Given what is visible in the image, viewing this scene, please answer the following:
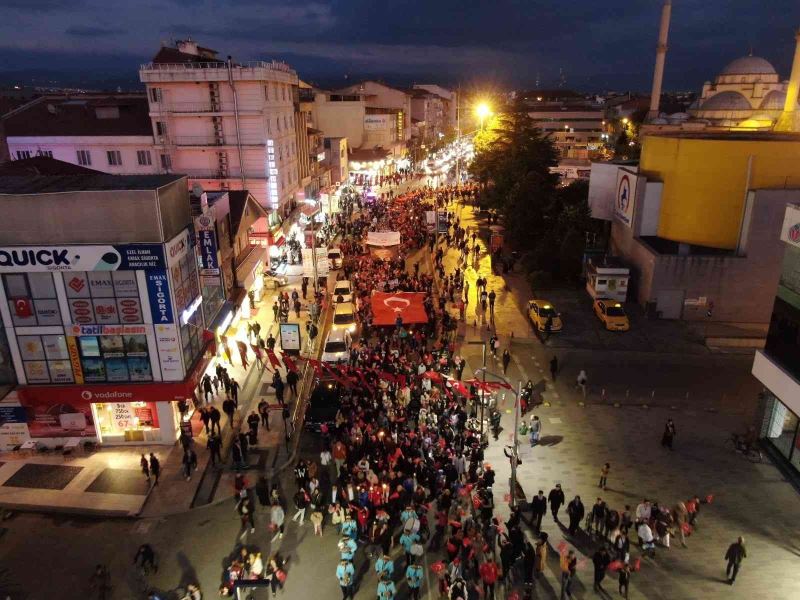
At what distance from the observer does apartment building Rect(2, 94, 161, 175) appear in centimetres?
3881

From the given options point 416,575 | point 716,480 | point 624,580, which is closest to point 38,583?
point 416,575

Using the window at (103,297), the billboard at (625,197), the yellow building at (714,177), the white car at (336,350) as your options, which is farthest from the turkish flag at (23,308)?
the yellow building at (714,177)

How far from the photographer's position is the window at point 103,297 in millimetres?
17750

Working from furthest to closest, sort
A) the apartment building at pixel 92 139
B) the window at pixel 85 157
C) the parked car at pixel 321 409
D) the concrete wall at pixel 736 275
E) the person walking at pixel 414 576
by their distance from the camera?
the window at pixel 85 157 < the apartment building at pixel 92 139 < the concrete wall at pixel 736 275 < the parked car at pixel 321 409 < the person walking at pixel 414 576

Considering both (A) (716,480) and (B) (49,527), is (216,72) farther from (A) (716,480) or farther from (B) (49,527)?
(A) (716,480)

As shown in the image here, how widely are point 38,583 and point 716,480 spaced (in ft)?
61.9

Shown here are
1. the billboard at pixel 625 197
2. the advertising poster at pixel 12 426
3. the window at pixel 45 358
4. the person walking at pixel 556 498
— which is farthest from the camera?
the billboard at pixel 625 197

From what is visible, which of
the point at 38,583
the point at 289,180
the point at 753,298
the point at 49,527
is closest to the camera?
the point at 38,583

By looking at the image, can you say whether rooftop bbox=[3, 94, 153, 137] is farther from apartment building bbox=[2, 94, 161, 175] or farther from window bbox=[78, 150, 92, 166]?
window bbox=[78, 150, 92, 166]

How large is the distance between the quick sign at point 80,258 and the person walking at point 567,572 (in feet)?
45.7

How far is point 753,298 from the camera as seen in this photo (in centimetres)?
3022

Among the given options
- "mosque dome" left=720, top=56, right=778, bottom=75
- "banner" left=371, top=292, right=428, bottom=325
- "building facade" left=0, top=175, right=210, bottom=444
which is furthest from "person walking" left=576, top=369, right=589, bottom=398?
"mosque dome" left=720, top=56, right=778, bottom=75

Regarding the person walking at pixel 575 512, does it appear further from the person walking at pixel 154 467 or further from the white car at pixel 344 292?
the white car at pixel 344 292

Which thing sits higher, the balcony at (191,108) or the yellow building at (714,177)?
the balcony at (191,108)
